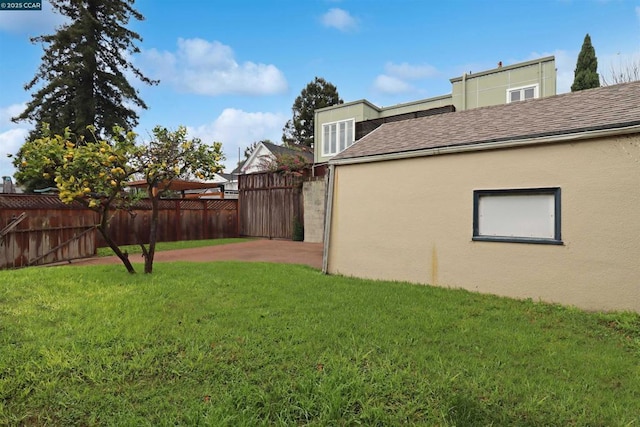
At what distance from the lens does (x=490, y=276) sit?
5176mm

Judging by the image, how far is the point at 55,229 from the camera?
27.5ft

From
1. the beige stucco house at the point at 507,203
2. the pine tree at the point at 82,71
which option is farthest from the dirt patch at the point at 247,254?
the pine tree at the point at 82,71

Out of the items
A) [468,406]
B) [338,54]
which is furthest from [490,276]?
[338,54]

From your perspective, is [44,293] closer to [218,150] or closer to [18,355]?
[18,355]

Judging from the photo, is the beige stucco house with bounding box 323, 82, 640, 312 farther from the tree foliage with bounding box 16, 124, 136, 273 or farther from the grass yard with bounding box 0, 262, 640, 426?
the tree foliage with bounding box 16, 124, 136, 273

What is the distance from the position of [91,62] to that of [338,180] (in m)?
19.1

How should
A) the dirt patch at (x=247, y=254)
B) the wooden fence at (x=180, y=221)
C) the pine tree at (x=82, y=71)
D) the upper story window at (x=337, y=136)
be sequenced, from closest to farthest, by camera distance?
the dirt patch at (x=247, y=254) < the wooden fence at (x=180, y=221) < the upper story window at (x=337, y=136) < the pine tree at (x=82, y=71)

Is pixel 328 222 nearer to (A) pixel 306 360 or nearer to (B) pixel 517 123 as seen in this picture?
(B) pixel 517 123

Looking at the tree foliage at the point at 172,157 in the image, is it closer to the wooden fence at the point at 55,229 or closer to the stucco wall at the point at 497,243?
the wooden fence at the point at 55,229

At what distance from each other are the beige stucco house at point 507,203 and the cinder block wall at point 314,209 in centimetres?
509

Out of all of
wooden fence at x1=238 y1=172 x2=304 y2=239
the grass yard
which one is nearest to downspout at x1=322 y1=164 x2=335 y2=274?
the grass yard

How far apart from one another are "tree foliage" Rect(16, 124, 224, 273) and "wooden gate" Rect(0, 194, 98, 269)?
3.56m

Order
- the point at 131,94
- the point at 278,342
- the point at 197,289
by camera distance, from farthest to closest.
A: the point at 131,94, the point at 197,289, the point at 278,342

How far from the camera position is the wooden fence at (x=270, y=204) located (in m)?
13.1
